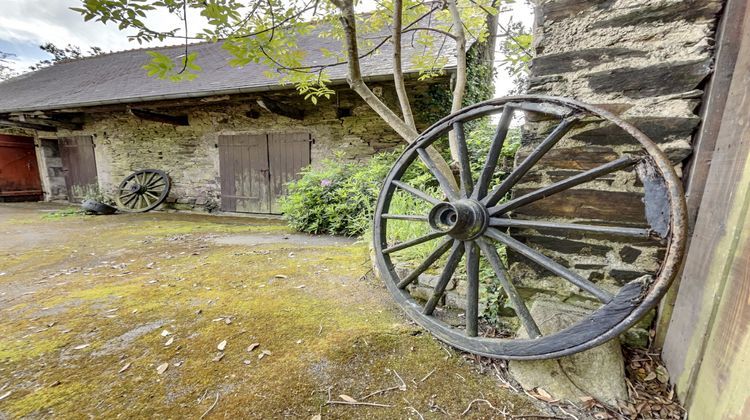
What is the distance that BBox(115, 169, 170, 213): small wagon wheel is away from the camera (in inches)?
259

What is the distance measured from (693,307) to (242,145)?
6.63 meters

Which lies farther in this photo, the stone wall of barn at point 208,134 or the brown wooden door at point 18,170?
the brown wooden door at point 18,170

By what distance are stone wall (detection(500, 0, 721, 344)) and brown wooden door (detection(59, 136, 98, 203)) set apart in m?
9.95

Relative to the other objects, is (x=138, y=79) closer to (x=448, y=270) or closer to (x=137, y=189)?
(x=137, y=189)

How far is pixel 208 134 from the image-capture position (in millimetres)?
6301

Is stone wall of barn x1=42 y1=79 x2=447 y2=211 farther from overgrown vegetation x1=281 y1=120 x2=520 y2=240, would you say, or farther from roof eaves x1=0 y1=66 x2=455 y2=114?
overgrown vegetation x1=281 y1=120 x2=520 y2=240

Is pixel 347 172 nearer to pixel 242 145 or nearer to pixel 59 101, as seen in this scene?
pixel 242 145

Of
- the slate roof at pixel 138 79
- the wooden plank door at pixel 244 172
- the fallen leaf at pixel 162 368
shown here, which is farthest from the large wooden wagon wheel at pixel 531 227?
the wooden plank door at pixel 244 172

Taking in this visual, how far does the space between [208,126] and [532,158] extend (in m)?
6.86

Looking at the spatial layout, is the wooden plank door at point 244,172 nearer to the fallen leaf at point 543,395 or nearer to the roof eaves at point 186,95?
the roof eaves at point 186,95

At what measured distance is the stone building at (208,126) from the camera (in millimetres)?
5059

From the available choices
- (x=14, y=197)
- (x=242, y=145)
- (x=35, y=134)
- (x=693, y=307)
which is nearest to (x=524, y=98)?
(x=693, y=307)

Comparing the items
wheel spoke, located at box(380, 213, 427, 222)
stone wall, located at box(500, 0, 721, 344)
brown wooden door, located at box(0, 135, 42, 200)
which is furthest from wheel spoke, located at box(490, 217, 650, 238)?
brown wooden door, located at box(0, 135, 42, 200)

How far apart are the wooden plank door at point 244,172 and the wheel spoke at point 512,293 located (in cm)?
558
